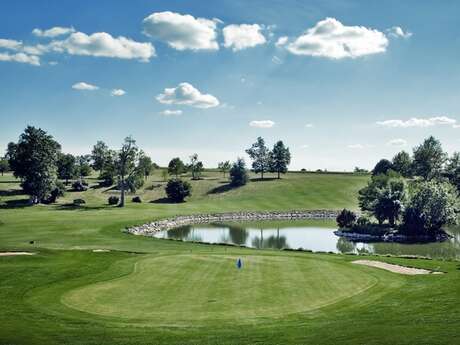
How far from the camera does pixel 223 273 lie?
26625 mm

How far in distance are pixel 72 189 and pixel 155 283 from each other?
10931 cm

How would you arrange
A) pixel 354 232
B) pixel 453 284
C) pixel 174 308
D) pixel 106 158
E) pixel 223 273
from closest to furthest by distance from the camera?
pixel 174 308 → pixel 453 284 → pixel 223 273 → pixel 354 232 → pixel 106 158

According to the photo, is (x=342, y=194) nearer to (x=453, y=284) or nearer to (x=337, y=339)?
(x=453, y=284)

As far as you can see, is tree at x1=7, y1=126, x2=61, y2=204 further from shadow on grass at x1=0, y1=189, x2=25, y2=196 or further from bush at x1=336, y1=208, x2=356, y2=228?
bush at x1=336, y1=208, x2=356, y2=228

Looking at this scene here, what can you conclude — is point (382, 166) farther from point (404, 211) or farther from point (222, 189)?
point (404, 211)

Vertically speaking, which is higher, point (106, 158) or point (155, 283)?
point (106, 158)

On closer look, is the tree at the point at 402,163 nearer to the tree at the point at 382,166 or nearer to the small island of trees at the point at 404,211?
the tree at the point at 382,166

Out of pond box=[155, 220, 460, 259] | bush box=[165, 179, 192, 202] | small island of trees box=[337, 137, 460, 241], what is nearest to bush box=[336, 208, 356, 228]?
small island of trees box=[337, 137, 460, 241]

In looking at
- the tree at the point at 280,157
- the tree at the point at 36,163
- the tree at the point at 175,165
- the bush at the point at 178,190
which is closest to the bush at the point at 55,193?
the tree at the point at 36,163

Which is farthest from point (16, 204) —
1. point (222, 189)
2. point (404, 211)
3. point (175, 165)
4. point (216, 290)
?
point (216, 290)

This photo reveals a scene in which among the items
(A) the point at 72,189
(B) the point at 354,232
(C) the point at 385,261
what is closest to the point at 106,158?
(A) the point at 72,189

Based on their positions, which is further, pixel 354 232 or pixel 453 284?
pixel 354 232

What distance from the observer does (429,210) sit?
63250 mm

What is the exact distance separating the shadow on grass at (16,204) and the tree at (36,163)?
2.47 m
